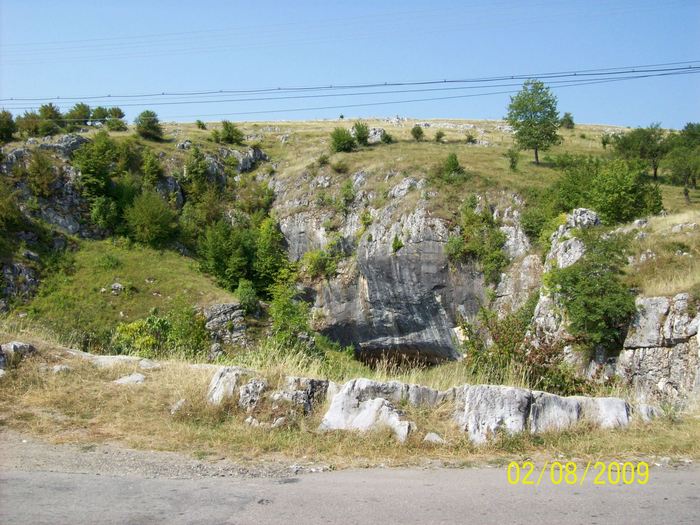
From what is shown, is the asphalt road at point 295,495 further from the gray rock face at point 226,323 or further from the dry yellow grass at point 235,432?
the gray rock face at point 226,323

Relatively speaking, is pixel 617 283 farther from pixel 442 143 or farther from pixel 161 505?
pixel 442 143

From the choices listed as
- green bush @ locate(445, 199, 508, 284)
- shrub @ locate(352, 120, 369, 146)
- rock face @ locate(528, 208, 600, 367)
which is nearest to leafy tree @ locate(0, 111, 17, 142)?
shrub @ locate(352, 120, 369, 146)

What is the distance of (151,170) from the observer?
39.7m

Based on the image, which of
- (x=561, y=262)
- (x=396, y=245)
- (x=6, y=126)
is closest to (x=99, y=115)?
(x=6, y=126)

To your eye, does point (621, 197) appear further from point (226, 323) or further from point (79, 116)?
point (79, 116)

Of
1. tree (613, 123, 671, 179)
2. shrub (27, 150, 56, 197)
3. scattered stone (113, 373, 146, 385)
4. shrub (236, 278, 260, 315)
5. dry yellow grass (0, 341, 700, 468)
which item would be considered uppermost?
tree (613, 123, 671, 179)

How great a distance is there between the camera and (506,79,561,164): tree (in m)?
40.5

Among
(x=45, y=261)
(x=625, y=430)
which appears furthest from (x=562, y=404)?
(x=45, y=261)

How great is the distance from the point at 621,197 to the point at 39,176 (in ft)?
111

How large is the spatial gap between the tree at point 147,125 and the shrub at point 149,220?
10.9 m

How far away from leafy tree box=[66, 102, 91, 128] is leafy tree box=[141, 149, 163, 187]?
10.9 meters

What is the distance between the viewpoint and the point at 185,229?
124 feet

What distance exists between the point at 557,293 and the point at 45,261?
2834 centimetres

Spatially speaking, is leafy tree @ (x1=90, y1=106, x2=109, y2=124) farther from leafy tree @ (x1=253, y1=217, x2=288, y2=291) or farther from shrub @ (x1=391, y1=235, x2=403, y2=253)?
shrub @ (x1=391, y1=235, x2=403, y2=253)
